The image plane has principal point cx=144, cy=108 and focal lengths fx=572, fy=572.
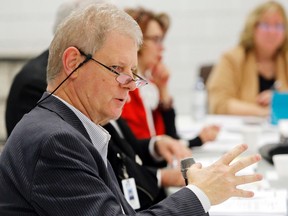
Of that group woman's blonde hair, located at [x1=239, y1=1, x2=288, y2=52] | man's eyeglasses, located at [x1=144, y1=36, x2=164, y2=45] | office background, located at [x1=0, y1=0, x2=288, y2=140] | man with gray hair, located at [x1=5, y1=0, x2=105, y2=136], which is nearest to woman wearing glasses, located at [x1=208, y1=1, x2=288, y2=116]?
woman's blonde hair, located at [x1=239, y1=1, x2=288, y2=52]

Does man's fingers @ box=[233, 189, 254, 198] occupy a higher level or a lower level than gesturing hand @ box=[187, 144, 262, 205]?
lower

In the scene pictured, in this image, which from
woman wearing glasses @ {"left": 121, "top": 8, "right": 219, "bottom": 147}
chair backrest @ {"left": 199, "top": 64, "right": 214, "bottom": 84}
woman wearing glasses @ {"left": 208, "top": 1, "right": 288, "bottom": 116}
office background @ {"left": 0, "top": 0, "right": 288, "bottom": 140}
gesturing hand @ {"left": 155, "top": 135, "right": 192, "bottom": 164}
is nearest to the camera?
gesturing hand @ {"left": 155, "top": 135, "right": 192, "bottom": 164}

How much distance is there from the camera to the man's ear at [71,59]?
1331mm

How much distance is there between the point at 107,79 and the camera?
1.35m

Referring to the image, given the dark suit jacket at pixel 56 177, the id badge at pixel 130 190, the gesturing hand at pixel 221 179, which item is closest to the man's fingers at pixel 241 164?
the gesturing hand at pixel 221 179

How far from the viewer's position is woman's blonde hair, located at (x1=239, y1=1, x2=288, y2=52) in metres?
3.81

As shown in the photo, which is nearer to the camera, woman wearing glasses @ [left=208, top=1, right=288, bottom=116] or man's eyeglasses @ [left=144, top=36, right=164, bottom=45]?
man's eyeglasses @ [left=144, top=36, right=164, bottom=45]

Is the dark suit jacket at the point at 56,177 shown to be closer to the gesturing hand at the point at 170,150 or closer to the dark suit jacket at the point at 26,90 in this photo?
the dark suit jacket at the point at 26,90

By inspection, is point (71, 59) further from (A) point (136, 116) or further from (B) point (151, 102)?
(B) point (151, 102)

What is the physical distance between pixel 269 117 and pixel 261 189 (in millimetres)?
1474

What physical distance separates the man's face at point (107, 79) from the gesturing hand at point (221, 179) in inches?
10.1

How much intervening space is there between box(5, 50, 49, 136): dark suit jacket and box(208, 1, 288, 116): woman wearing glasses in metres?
1.80

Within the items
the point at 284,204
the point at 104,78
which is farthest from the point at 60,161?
the point at 284,204

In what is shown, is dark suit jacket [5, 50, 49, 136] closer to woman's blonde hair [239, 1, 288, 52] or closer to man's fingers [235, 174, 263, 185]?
man's fingers [235, 174, 263, 185]
